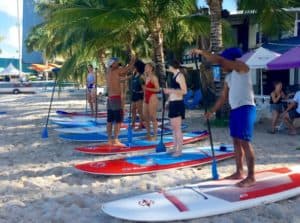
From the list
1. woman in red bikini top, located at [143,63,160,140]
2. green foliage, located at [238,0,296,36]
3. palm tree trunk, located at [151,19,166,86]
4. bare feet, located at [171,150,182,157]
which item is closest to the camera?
bare feet, located at [171,150,182,157]

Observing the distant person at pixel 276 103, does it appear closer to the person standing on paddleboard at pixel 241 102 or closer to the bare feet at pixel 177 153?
the bare feet at pixel 177 153

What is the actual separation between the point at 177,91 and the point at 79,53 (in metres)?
10.6

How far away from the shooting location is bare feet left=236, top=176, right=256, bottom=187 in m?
5.61

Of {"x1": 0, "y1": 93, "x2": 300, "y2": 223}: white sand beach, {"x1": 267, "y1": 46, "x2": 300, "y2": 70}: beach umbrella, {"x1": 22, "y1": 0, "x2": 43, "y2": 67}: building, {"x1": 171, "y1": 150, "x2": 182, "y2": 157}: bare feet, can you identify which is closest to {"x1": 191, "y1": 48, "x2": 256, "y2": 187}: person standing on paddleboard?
{"x1": 0, "y1": 93, "x2": 300, "y2": 223}: white sand beach

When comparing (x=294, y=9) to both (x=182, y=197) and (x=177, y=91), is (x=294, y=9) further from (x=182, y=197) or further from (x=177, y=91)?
(x=182, y=197)

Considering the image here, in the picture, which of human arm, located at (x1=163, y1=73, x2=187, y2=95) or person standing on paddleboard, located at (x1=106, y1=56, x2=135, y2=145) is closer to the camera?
human arm, located at (x1=163, y1=73, x2=187, y2=95)

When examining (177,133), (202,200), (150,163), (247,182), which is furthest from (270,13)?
(202,200)

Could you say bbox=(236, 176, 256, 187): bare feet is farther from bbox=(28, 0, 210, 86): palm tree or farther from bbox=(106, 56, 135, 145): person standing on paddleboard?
bbox=(28, 0, 210, 86): palm tree

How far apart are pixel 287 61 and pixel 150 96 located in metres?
4.59

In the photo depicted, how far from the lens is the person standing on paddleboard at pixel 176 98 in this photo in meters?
7.39

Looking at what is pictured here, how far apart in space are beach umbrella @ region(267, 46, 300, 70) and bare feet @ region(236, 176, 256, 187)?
6535mm

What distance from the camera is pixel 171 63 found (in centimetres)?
749

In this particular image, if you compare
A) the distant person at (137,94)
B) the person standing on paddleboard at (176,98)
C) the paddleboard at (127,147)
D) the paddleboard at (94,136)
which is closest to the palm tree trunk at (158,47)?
the distant person at (137,94)

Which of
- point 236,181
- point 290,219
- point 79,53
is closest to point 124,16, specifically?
point 79,53
